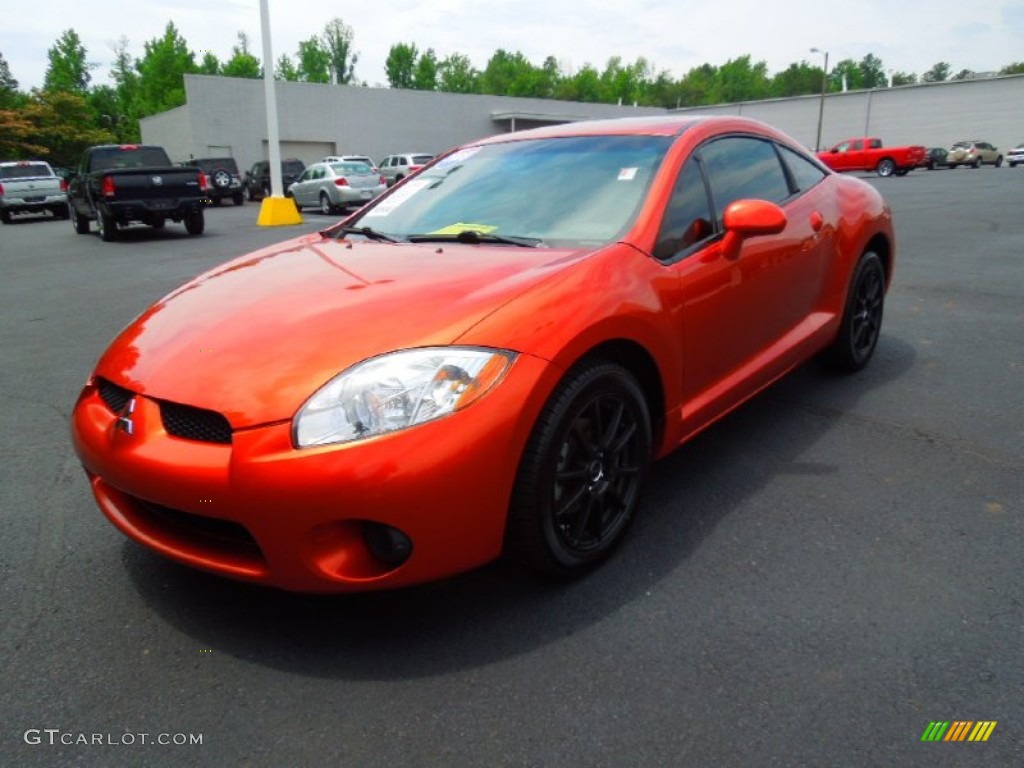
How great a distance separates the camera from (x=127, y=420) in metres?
2.23

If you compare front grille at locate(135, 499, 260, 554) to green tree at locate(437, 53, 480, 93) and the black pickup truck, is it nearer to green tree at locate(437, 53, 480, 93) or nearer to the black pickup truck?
the black pickup truck

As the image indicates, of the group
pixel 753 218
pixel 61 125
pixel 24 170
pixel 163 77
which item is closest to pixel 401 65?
pixel 163 77

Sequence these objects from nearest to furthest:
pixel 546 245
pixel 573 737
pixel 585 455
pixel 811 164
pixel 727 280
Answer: pixel 573 737
pixel 585 455
pixel 546 245
pixel 727 280
pixel 811 164

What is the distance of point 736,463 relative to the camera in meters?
3.40

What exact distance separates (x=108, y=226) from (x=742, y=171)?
13.8m

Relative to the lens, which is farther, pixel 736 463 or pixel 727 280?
pixel 736 463

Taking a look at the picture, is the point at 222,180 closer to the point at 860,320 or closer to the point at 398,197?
the point at 398,197

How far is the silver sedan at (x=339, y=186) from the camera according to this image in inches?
824

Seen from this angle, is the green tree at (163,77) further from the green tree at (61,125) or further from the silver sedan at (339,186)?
the silver sedan at (339,186)

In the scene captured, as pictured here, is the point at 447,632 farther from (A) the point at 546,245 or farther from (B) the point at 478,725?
(A) the point at 546,245

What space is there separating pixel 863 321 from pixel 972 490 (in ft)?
5.49

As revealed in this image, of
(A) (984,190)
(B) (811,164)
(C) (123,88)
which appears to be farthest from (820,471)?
(C) (123,88)

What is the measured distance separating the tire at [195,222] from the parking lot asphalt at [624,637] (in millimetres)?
12018

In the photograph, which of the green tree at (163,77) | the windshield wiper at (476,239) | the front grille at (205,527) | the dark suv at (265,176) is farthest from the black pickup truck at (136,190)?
the green tree at (163,77)
